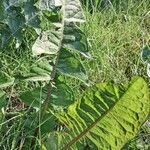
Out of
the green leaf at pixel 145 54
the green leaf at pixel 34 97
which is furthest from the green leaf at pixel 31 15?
the green leaf at pixel 145 54

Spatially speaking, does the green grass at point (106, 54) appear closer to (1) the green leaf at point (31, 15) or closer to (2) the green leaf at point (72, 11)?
(1) the green leaf at point (31, 15)

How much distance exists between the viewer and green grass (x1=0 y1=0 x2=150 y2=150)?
173 centimetres

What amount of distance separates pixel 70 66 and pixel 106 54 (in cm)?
63

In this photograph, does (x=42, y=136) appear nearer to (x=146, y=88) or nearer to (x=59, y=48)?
(x=59, y=48)

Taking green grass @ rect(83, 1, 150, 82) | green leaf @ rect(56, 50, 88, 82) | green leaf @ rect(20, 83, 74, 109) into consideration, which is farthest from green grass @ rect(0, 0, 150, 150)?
green leaf @ rect(56, 50, 88, 82)

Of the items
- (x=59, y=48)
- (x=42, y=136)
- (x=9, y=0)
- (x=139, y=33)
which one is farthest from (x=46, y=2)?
(x=139, y=33)

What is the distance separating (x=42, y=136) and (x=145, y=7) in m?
1.22

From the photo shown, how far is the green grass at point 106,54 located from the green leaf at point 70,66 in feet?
0.68

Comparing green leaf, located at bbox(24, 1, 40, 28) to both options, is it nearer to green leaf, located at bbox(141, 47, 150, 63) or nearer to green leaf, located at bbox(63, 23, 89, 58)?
green leaf, located at bbox(63, 23, 89, 58)

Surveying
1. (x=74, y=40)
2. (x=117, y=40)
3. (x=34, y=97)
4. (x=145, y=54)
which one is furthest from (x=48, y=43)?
(x=117, y=40)

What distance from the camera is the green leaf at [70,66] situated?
1.57 metres

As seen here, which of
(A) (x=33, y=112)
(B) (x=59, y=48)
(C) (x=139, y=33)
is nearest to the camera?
(B) (x=59, y=48)

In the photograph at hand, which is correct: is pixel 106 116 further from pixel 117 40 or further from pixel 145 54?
pixel 117 40

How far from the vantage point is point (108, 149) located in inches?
56.7
